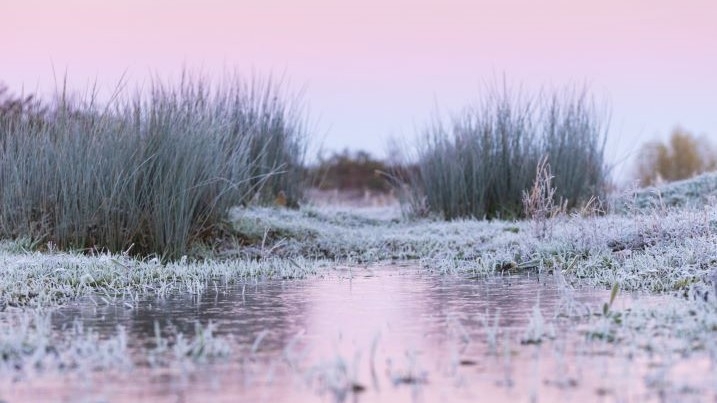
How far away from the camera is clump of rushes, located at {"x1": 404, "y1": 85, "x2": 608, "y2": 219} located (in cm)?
1212

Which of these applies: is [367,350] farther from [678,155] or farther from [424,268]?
[678,155]

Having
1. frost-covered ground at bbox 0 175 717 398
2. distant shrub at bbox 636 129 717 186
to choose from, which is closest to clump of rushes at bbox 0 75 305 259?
frost-covered ground at bbox 0 175 717 398

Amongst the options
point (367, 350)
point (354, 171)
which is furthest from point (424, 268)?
point (354, 171)

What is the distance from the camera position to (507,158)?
12.1 meters

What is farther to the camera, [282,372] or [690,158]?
[690,158]

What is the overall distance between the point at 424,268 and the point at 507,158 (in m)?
4.81

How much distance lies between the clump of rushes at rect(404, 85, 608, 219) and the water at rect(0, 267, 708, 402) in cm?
629

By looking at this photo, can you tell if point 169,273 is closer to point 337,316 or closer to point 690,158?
point 337,316

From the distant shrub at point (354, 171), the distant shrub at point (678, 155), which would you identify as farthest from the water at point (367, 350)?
the distant shrub at point (354, 171)

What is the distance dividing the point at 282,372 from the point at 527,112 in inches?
375

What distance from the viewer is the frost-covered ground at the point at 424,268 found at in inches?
148

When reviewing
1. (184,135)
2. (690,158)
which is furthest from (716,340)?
(690,158)

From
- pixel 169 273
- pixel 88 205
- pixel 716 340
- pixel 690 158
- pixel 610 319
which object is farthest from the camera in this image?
pixel 690 158

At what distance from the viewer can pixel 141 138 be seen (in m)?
7.54
